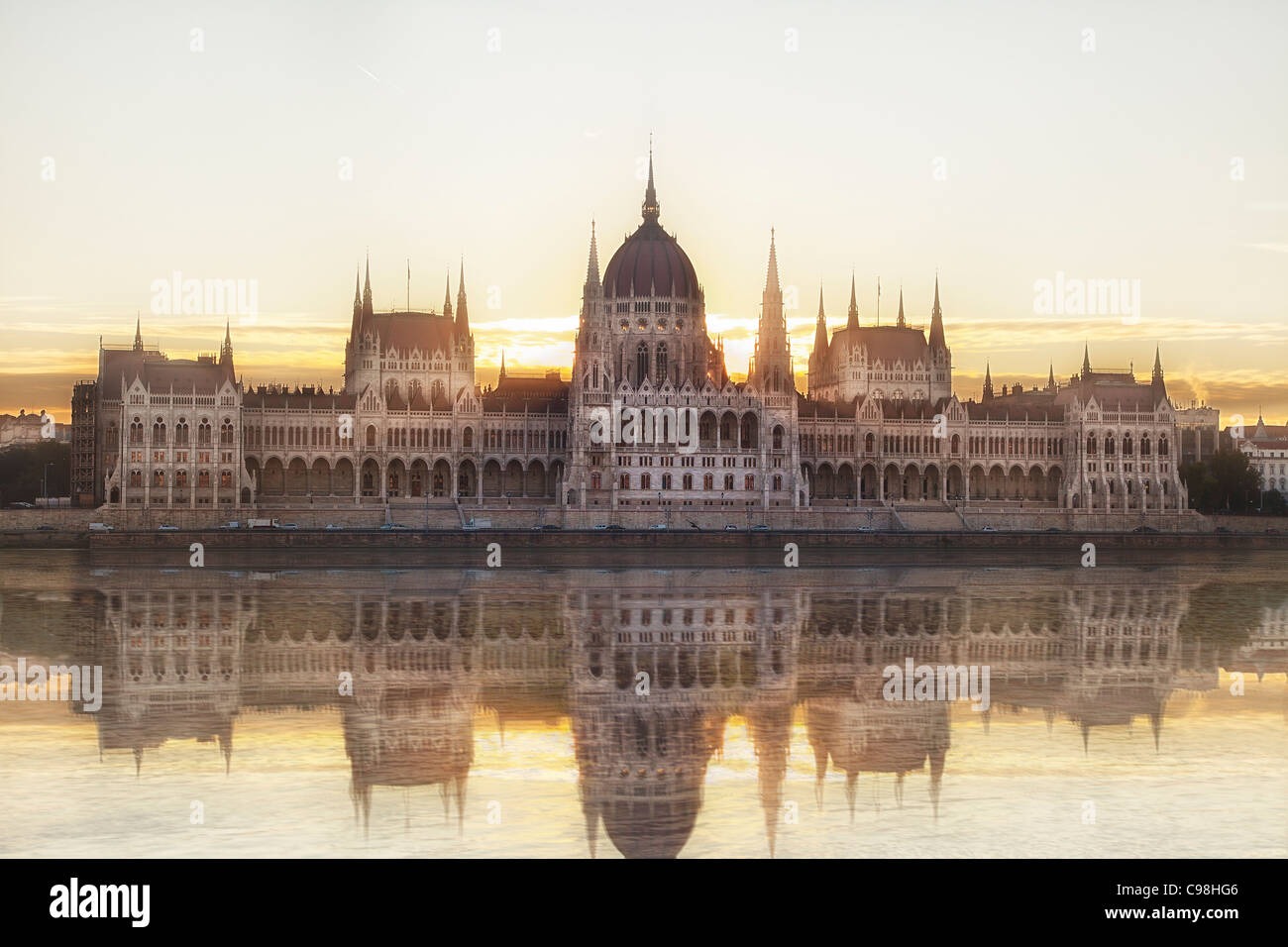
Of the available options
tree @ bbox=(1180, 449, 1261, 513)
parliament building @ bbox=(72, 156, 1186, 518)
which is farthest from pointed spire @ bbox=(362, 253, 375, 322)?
tree @ bbox=(1180, 449, 1261, 513)

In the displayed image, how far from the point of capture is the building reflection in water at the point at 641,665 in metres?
20.5

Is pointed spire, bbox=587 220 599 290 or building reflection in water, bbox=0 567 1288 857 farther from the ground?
pointed spire, bbox=587 220 599 290

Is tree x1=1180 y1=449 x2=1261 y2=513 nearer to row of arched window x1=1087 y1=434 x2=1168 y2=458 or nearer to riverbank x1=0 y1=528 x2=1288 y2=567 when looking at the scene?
row of arched window x1=1087 y1=434 x2=1168 y2=458

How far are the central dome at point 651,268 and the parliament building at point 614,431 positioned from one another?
6.9 inches

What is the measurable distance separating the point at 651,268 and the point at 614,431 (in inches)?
874

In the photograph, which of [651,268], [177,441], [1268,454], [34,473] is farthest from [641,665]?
[1268,454]

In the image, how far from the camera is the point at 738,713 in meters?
24.8

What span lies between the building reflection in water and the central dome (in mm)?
69053

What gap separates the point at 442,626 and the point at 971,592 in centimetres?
2254

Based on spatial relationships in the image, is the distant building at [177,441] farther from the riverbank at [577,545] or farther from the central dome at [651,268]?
the central dome at [651,268]

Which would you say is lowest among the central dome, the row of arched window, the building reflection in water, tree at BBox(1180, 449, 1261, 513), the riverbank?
the building reflection in water

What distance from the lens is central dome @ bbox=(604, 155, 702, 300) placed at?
123688mm

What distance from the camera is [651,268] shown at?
12462 cm
